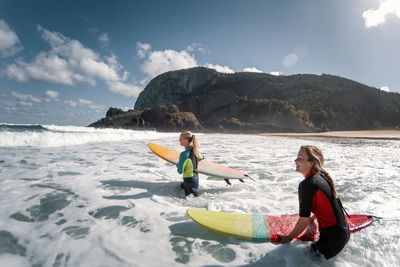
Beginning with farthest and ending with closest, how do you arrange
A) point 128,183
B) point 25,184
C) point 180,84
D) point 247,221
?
point 180,84 → point 128,183 → point 25,184 → point 247,221

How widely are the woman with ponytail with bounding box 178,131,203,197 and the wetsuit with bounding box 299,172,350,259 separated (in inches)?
90.4

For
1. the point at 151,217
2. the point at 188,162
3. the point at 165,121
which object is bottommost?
the point at 151,217

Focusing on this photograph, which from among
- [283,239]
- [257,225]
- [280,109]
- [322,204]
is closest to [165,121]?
[280,109]

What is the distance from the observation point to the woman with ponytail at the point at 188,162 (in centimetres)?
386

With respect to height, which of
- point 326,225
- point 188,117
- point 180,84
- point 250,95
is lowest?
point 326,225

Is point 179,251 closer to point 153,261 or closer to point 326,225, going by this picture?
point 153,261

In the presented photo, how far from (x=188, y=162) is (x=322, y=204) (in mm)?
2440

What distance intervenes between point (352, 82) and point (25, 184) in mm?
110970

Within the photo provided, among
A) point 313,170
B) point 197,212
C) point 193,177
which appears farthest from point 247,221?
point 193,177

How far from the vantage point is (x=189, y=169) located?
154 inches

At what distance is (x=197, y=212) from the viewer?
276 centimetres

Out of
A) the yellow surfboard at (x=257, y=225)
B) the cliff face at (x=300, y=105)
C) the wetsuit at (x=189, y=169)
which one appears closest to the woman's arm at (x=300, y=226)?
the yellow surfboard at (x=257, y=225)

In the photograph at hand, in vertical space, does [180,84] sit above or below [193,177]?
above

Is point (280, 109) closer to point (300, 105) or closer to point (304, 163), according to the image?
point (300, 105)
